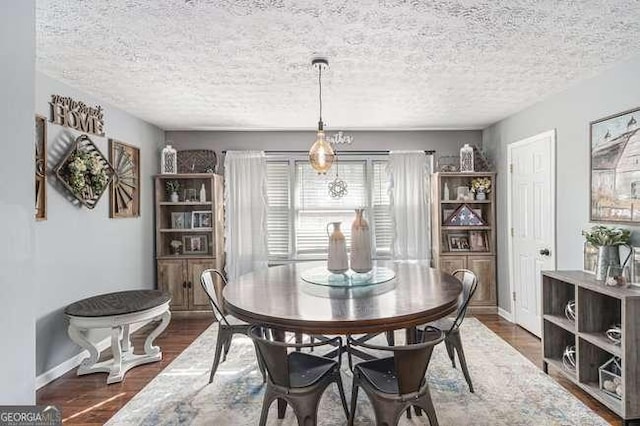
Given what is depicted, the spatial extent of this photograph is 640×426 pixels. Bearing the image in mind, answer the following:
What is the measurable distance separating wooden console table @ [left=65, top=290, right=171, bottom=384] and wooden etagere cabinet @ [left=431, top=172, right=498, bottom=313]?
326 centimetres

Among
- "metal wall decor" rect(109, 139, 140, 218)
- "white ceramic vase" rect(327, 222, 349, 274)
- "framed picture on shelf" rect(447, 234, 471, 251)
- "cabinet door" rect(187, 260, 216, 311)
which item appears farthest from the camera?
"framed picture on shelf" rect(447, 234, 471, 251)

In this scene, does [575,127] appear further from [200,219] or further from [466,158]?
[200,219]

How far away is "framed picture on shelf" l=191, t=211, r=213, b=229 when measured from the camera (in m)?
4.63

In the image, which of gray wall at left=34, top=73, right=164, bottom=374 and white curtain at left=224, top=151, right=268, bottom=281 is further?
white curtain at left=224, top=151, right=268, bottom=281

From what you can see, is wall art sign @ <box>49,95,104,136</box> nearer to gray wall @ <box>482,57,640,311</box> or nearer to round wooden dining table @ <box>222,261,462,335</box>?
round wooden dining table @ <box>222,261,462,335</box>

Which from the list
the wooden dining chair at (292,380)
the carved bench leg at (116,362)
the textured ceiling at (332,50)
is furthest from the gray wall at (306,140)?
the wooden dining chair at (292,380)

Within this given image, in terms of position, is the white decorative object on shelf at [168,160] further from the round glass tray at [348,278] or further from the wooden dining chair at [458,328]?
the wooden dining chair at [458,328]

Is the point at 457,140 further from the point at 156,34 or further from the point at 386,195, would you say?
the point at 156,34

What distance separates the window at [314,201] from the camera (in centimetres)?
488

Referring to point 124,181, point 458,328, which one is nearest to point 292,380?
point 458,328

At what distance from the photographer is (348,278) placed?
271 centimetres

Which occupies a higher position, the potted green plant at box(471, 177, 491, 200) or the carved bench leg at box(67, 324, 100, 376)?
the potted green plant at box(471, 177, 491, 200)

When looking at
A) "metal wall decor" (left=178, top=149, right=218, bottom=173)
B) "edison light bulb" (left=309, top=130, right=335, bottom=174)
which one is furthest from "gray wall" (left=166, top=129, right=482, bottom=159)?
"edison light bulb" (left=309, top=130, right=335, bottom=174)

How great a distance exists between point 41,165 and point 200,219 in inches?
79.5
